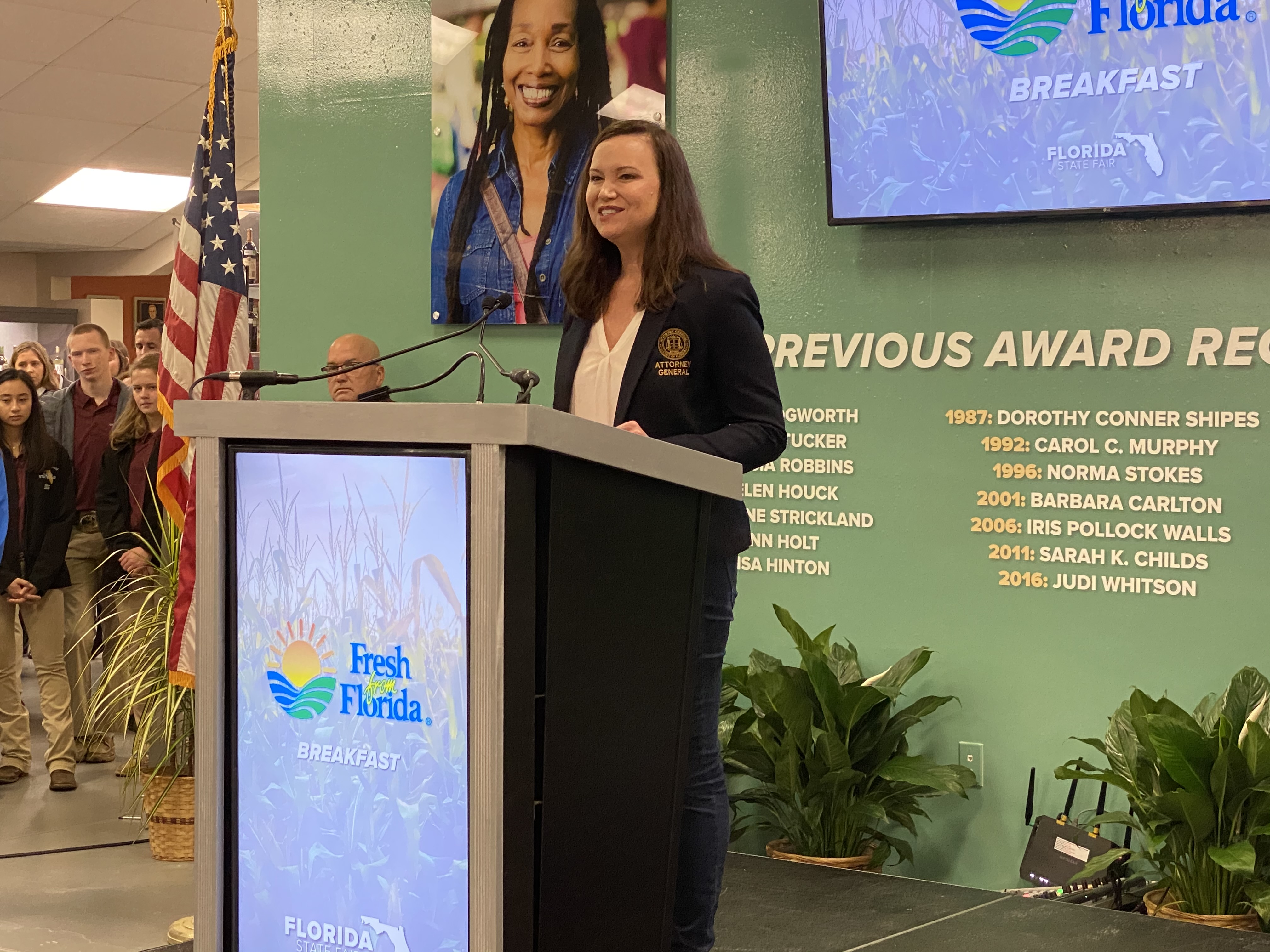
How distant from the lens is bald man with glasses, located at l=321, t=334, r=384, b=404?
14.4 feet

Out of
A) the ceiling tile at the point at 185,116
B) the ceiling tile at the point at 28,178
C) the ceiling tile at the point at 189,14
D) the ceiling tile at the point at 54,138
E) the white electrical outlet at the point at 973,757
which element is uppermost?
the ceiling tile at the point at 189,14

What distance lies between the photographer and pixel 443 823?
151 centimetres

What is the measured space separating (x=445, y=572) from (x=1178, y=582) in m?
2.41

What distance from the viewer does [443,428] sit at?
1462 millimetres

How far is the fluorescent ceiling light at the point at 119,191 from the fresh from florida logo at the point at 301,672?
Result: 1036 cm

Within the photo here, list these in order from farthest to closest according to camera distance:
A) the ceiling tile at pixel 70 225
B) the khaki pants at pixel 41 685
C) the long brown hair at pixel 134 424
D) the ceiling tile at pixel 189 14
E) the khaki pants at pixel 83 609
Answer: the ceiling tile at pixel 70 225 → the ceiling tile at pixel 189 14 → the khaki pants at pixel 83 609 → the long brown hair at pixel 134 424 → the khaki pants at pixel 41 685

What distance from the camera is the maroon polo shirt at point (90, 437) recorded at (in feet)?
20.2

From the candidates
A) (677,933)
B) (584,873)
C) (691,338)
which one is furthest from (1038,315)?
(584,873)

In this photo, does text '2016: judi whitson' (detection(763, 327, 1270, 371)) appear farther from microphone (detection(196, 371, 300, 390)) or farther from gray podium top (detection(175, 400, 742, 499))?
microphone (detection(196, 371, 300, 390))

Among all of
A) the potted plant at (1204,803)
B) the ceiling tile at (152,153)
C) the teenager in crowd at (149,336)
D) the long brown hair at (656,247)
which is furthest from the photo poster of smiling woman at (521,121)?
the ceiling tile at (152,153)

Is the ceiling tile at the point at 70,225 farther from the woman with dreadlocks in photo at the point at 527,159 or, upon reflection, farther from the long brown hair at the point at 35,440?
the woman with dreadlocks in photo at the point at 527,159

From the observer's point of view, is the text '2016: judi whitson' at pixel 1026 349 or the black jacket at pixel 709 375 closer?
the black jacket at pixel 709 375

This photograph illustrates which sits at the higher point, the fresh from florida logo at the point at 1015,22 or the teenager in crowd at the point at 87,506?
the fresh from florida logo at the point at 1015,22

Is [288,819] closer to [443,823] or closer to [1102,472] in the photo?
[443,823]
